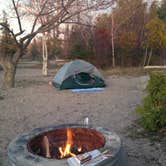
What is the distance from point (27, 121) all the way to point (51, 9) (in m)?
4.67

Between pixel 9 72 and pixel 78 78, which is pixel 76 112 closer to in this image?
pixel 78 78

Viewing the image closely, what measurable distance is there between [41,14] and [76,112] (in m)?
4.35

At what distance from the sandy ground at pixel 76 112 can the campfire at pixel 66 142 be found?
31.4 inches

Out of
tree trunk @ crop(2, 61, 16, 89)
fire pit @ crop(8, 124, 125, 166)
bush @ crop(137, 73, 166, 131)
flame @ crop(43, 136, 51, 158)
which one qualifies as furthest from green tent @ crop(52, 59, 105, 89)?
flame @ crop(43, 136, 51, 158)

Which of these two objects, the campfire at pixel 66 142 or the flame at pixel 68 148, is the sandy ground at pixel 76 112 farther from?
the flame at pixel 68 148

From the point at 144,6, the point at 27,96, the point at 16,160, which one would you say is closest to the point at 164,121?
the point at 16,160

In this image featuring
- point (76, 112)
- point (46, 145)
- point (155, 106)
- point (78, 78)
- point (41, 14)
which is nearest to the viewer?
point (46, 145)

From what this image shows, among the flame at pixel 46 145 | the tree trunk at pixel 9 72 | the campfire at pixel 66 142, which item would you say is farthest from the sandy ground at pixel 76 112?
the flame at pixel 46 145

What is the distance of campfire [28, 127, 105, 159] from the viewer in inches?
89.8

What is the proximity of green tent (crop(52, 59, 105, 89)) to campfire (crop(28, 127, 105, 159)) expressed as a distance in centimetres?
576

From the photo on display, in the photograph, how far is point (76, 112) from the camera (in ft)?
17.4

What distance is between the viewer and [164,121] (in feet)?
12.3

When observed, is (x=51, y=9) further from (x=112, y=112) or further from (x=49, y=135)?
(x=49, y=135)

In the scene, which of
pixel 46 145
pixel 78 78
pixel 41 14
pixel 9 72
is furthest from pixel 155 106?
pixel 9 72
